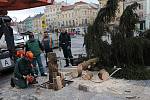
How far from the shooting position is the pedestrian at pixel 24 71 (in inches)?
385

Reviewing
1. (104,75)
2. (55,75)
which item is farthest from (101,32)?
(55,75)

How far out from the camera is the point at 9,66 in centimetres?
1193

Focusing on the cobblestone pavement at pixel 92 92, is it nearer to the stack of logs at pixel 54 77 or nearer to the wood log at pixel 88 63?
the stack of logs at pixel 54 77

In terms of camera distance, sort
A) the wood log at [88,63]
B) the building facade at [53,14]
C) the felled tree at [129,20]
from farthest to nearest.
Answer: the building facade at [53,14]
the felled tree at [129,20]
the wood log at [88,63]

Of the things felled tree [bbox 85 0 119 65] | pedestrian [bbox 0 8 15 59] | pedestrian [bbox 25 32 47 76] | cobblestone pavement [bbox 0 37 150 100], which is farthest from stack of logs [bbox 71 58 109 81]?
pedestrian [bbox 0 8 15 59]

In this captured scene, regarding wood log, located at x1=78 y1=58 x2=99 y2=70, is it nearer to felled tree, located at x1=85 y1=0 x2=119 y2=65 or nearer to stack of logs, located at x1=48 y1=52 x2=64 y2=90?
felled tree, located at x1=85 y1=0 x2=119 y2=65

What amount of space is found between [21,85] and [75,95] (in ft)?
6.78

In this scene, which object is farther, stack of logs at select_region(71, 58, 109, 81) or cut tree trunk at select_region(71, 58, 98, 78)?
cut tree trunk at select_region(71, 58, 98, 78)

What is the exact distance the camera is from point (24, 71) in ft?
32.3

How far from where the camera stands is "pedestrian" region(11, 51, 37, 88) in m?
9.78

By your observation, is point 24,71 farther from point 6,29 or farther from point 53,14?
point 53,14

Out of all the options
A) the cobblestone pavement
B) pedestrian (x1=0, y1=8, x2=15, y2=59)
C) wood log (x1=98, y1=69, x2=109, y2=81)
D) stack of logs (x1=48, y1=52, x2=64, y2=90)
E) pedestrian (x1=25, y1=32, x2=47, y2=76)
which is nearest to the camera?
the cobblestone pavement

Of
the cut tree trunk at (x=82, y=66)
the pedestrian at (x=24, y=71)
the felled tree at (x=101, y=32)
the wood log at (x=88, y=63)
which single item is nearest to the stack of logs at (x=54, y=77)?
the pedestrian at (x=24, y=71)

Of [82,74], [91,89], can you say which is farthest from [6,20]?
[91,89]
